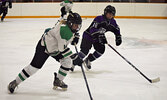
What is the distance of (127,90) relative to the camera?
3.21 metres

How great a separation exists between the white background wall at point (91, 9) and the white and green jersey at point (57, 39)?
9.04 metres

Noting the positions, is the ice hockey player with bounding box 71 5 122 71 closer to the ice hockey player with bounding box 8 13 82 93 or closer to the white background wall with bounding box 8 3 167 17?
the ice hockey player with bounding box 8 13 82 93

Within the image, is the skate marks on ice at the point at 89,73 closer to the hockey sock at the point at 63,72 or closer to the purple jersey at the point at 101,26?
the purple jersey at the point at 101,26

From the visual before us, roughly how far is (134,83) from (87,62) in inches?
30.8

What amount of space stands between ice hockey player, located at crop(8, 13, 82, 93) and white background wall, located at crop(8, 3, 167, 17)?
901cm

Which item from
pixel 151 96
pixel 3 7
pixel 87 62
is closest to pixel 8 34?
pixel 3 7

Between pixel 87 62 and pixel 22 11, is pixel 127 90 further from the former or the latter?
pixel 22 11

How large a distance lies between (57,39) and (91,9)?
364 inches

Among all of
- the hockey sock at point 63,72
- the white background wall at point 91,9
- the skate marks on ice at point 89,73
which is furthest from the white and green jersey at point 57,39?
the white background wall at point 91,9

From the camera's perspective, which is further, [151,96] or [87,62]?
[87,62]

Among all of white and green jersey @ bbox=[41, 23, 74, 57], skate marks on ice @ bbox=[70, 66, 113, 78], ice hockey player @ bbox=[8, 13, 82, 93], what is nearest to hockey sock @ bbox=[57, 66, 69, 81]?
ice hockey player @ bbox=[8, 13, 82, 93]

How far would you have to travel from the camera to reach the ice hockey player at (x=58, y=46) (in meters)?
2.83

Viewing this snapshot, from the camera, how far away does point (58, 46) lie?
2846mm

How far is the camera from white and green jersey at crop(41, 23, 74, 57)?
2.82 m
